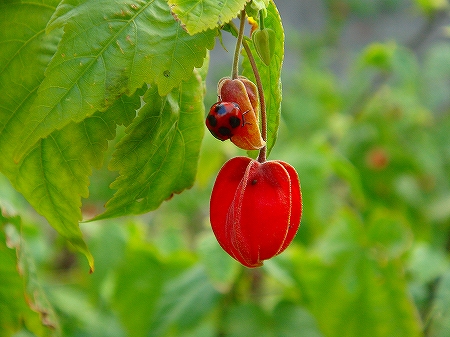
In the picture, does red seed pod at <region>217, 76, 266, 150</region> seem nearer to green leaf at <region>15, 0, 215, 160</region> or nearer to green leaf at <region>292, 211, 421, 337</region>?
green leaf at <region>15, 0, 215, 160</region>

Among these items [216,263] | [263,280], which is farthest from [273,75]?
[263,280]

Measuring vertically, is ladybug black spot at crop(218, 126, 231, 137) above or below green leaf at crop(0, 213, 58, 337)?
above

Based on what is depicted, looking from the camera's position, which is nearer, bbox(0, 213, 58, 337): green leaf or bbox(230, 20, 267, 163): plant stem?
bbox(230, 20, 267, 163): plant stem

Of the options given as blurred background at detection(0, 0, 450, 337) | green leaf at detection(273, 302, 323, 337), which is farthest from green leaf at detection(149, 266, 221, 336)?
green leaf at detection(273, 302, 323, 337)

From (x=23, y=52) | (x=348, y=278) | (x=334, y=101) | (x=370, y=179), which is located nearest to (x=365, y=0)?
(x=334, y=101)

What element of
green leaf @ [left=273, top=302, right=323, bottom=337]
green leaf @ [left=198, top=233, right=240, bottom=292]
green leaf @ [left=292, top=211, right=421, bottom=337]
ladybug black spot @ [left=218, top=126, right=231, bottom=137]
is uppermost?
ladybug black spot @ [left=218, top=126, right=231, bottom=137]

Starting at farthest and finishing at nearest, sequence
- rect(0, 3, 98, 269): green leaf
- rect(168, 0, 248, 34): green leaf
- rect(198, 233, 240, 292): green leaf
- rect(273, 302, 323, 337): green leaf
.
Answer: rect(273, 302, 323, 337): green leaf < rect(198, 233, 240, 292): green leaf < rect(0, 3, 98, 269): green leaf < rect(168, 0, 248, 34): green leaf

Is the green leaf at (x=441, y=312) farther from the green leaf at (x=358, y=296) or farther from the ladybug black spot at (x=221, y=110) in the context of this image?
the ladybug black spot at (x=221, y=110)

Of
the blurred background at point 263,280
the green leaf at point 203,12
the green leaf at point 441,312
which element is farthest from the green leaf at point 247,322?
the green leaf at point 203,12

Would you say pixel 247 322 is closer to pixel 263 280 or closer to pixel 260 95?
pixel 263 280
